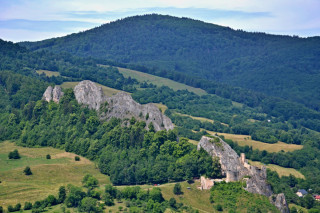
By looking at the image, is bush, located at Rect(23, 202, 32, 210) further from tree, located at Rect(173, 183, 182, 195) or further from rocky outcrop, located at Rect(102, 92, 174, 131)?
rocky outcrop, located at Rect(102, 92, 174, 131)

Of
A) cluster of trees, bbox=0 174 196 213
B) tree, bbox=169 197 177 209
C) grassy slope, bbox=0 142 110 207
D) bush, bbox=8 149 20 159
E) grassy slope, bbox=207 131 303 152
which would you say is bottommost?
grassy slope, bbox=207 131 303 152

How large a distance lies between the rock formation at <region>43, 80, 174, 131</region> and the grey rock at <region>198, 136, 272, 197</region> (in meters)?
14.9

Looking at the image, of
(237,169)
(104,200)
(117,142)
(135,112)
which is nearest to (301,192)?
(237,169)

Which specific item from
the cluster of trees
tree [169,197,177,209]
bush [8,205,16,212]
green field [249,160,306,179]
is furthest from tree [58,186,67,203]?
green field [249,160,306,179]

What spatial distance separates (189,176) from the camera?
10425 cm

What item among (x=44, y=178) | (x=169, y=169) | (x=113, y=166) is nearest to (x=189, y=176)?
(x=169, y=169)

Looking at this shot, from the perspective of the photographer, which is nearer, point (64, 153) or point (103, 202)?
point (103, 202)

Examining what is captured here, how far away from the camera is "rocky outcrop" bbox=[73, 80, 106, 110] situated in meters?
133

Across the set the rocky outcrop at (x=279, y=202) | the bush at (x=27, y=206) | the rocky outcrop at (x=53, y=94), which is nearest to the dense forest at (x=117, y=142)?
the rocky outcrop at (x=53, y=94)

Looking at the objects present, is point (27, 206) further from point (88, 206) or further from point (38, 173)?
point (38, 173)

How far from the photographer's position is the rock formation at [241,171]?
96.2 meters

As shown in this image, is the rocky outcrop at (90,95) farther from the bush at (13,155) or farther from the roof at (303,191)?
the roof at (303,191)

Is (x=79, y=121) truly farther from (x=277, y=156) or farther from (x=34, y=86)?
(x=277, y=156)

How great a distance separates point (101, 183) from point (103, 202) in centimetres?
1220
